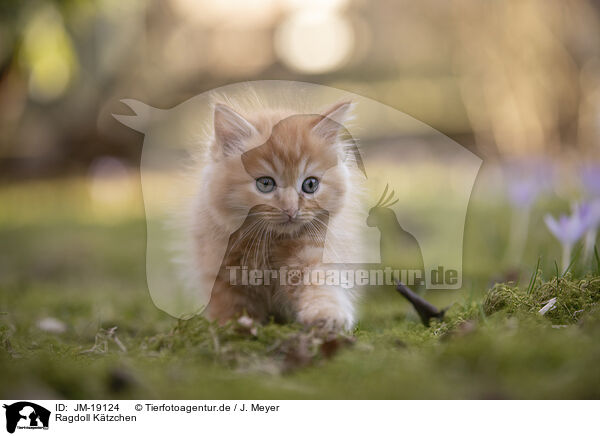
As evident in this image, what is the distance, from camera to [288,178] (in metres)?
1.29

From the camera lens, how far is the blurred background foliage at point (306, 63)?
376cm

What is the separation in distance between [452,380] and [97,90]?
4.89m

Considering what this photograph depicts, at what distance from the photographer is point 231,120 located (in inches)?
52.5

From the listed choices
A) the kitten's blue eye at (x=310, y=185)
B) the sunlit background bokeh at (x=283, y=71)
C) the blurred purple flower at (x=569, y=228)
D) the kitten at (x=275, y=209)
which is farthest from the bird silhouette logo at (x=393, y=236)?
the sunlit background bokeh at (x=283, y=71)

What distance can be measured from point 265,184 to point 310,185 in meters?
0.10

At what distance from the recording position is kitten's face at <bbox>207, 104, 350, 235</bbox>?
129cm

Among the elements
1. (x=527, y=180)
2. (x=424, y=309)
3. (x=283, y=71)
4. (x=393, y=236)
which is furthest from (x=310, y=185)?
(x=283, y=71)

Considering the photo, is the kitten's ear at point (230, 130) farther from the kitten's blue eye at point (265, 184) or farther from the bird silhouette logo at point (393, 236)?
the bird silhouette logo at point (393, 236)

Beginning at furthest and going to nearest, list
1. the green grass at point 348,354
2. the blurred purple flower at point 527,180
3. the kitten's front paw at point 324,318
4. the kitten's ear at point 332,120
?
the blurred purple flower at point 527,180 → the kitten's ear at point 332,120 → the kitten's front paw at point 324,318 → the green grass at point 348,354

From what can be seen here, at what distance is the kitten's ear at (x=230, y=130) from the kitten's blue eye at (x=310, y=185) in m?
0.16

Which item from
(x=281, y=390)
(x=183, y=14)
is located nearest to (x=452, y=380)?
(x=281, y=390)

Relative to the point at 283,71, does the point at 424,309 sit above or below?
below
